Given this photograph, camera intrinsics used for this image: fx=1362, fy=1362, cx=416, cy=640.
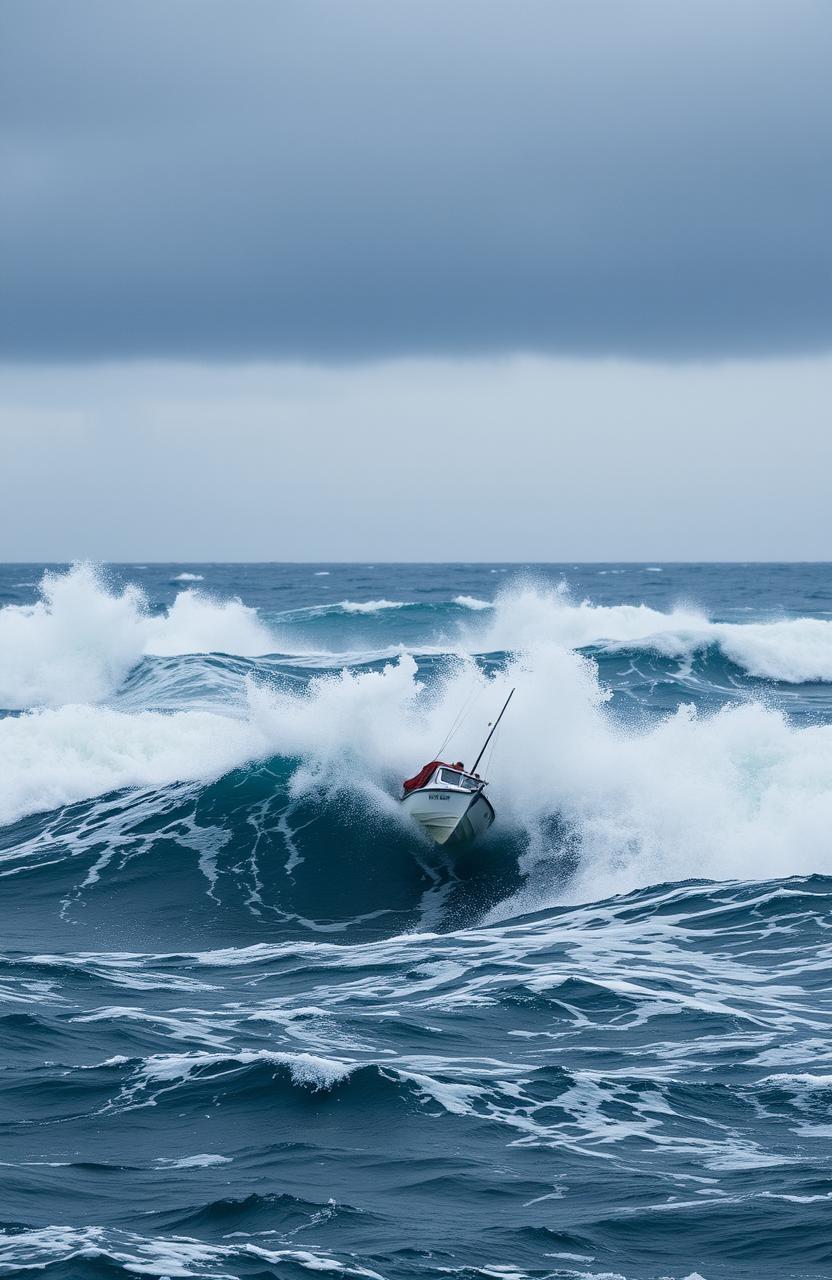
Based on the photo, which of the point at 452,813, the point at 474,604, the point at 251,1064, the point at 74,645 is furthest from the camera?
the point at 474,604

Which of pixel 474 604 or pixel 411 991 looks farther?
pixel 474 604

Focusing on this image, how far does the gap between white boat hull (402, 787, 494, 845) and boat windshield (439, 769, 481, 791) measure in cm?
42

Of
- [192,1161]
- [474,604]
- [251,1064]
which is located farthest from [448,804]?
[474,604]

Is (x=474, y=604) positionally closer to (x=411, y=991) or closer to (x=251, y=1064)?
(x=411, y=991)

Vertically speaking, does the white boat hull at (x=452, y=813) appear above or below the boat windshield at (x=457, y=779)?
below

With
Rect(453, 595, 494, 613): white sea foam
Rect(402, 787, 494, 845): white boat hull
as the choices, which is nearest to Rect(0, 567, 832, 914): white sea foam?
Rect(402, 787, 494, 845): white boat hull

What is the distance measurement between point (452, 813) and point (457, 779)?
32.0 inches

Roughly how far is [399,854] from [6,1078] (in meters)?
10.8

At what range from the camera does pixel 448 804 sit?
20781 mm

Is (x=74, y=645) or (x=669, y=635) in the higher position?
(x=669, y=635)

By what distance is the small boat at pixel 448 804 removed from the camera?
20.7 meters

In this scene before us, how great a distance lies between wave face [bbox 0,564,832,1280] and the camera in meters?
8.52

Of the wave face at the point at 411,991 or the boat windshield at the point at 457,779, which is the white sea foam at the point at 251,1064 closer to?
the wave face at the point at 411,991

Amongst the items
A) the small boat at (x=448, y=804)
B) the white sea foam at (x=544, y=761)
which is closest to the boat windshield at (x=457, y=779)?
the small boat at (x=448, y=804)
